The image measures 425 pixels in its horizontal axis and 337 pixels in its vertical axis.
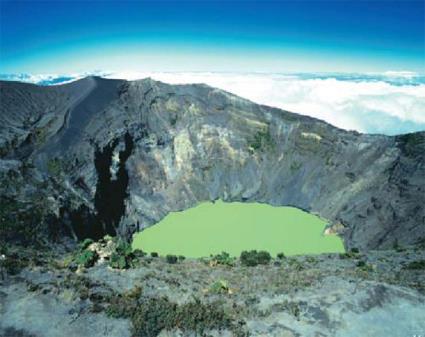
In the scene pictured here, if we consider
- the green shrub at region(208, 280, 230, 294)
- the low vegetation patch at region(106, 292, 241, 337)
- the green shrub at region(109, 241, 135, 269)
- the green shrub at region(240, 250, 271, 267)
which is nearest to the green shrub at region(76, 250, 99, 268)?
the green shrub at region(109, 241, 135, 269)

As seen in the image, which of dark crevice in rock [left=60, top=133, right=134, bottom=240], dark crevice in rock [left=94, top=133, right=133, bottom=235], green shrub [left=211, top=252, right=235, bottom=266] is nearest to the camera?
green shrub [left=211, top=252, right=235, bottom=266]

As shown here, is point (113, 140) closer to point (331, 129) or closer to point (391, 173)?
point (331, 129)

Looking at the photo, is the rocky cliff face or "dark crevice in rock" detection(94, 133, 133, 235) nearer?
the rocky cliff face

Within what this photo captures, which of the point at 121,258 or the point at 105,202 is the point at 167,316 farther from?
the point at 105,202

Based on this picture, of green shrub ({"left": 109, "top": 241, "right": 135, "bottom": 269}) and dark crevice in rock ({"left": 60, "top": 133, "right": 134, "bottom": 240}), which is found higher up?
green shrub ({"left": 109, "top": 241, "right": 135, "bottom": 269})

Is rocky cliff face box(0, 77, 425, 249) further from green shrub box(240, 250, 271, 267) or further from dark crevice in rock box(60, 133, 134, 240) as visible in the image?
green shrub box(240, 250, 271, 267)

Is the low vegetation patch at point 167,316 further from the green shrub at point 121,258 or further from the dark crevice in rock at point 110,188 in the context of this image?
the dark crevice in rock at point 110,188

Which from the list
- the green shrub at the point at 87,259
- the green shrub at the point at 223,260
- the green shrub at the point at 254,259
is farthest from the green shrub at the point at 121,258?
the green shrub at the point at 254,259
